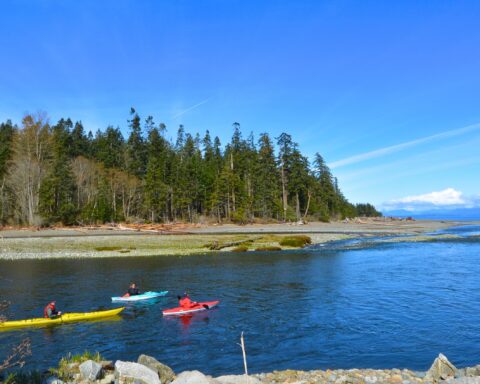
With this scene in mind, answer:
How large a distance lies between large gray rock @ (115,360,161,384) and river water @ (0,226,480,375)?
368cm

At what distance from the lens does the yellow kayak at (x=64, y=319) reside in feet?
66.2

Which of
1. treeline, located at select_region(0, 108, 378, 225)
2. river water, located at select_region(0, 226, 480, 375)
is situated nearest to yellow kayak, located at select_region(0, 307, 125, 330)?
river water, located at select_region(0, 226, 480, 375)

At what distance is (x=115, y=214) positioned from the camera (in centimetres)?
8356

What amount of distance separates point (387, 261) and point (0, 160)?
81950 millimetres

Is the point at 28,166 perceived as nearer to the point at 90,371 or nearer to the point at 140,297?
the point at 140,297

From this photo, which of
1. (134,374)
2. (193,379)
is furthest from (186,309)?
(193,379)

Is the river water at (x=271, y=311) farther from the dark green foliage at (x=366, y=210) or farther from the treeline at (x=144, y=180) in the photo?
the dark green foliage at (x=366, y=210)

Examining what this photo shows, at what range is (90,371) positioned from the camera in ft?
36.5

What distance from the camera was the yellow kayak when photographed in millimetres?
20188

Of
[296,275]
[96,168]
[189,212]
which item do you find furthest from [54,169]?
[296,275]

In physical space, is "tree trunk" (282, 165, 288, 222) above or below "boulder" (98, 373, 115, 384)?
above

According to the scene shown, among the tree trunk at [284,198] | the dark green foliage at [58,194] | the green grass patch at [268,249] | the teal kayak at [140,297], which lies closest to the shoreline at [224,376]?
the teal kayak at [140,297]

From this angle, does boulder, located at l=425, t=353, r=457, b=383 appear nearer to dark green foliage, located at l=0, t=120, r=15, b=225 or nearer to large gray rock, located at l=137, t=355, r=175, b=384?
large gray rock, located at l=137, t=355, r=175, b=384

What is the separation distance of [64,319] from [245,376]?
13.7m
